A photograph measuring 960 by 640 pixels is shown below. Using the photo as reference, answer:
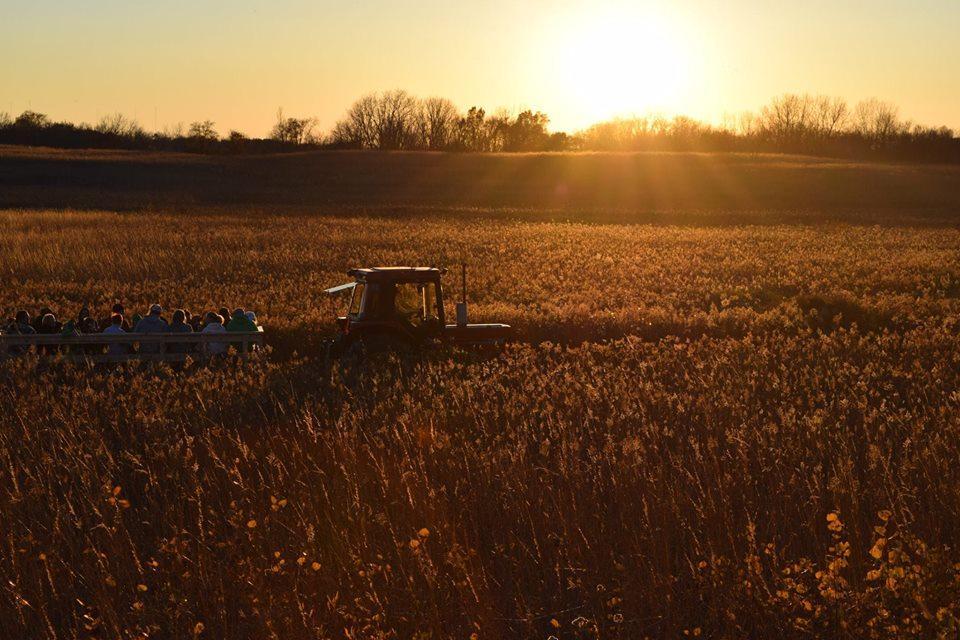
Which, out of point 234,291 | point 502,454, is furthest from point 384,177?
point 502,454

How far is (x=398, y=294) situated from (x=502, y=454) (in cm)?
584

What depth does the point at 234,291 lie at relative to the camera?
21.2 m

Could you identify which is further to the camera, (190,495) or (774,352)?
(774,352)

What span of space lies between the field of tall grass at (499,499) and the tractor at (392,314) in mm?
408

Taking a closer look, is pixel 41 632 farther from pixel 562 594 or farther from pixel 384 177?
pixel 384 177

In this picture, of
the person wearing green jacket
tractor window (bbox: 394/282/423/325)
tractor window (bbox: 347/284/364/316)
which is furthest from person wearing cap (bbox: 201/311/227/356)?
tractor window (bbox: 394/282/423/325)

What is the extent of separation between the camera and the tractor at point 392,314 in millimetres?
12211

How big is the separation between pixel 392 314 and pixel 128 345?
3.40 m

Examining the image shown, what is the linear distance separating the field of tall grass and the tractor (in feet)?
1.34

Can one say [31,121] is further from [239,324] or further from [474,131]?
[239,324]

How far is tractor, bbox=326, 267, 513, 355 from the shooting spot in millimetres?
12211

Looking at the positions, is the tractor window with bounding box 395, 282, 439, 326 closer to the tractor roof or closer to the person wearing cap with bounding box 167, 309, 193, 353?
the tractor roof

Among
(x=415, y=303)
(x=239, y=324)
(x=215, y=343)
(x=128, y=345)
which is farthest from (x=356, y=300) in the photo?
(x=128, y=345)

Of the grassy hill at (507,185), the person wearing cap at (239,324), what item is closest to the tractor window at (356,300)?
the person wearing cap at (239,324)
